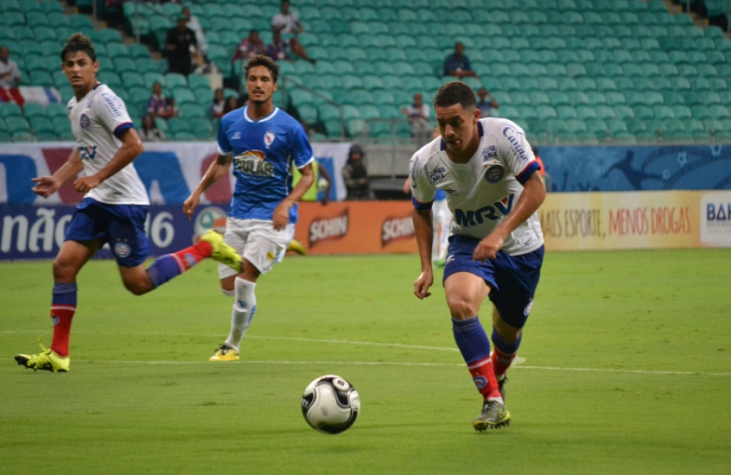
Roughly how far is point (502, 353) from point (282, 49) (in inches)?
810

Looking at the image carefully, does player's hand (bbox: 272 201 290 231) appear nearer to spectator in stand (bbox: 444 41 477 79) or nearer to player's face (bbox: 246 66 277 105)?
player's face (bbox: 246 66 277 105)

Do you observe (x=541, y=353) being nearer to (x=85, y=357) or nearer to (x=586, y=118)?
(x=85, y=357)

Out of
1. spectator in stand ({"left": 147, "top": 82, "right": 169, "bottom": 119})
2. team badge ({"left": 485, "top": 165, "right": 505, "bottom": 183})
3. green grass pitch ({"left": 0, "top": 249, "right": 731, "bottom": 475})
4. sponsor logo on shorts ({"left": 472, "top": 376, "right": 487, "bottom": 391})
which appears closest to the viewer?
green grass pitch ({"left": 0, "top": 249, "right": 731, "bottom": 475})

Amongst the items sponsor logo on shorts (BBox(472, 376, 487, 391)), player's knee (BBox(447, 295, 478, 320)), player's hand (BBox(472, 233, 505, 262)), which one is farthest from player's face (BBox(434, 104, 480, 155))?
sponsor logo on shorts (BBox(472, 376, 487, 391))

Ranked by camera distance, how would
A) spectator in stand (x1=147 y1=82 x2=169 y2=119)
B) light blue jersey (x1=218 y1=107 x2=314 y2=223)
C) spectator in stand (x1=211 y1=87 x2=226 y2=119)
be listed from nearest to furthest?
light blue jersey (x1=218 y1=107 x2=314 y2=223)
spectator in stand (x1=147 y1=82 x2=169 y2=119)
spectator in stand (x1=211 y1=87 x2=226 y2=119)

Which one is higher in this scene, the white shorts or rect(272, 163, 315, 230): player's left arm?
rect(272, 163, 315, 230): player's left arm

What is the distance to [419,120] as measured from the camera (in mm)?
24344

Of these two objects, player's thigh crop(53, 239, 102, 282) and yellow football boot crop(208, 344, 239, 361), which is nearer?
player's thigh crop(53, 239, 102, 282)

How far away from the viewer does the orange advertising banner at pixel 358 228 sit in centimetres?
2212

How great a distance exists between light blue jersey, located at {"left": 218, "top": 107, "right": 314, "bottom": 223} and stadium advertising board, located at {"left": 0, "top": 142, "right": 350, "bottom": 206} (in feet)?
39.2

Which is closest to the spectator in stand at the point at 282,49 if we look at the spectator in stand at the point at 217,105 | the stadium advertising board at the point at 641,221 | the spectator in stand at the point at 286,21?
the spectator in stand at the point at 286,21

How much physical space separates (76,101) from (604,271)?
11.7 meters

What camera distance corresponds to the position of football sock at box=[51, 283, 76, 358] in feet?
26.7

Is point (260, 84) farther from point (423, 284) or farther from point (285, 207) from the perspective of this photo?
point (423, 284)
